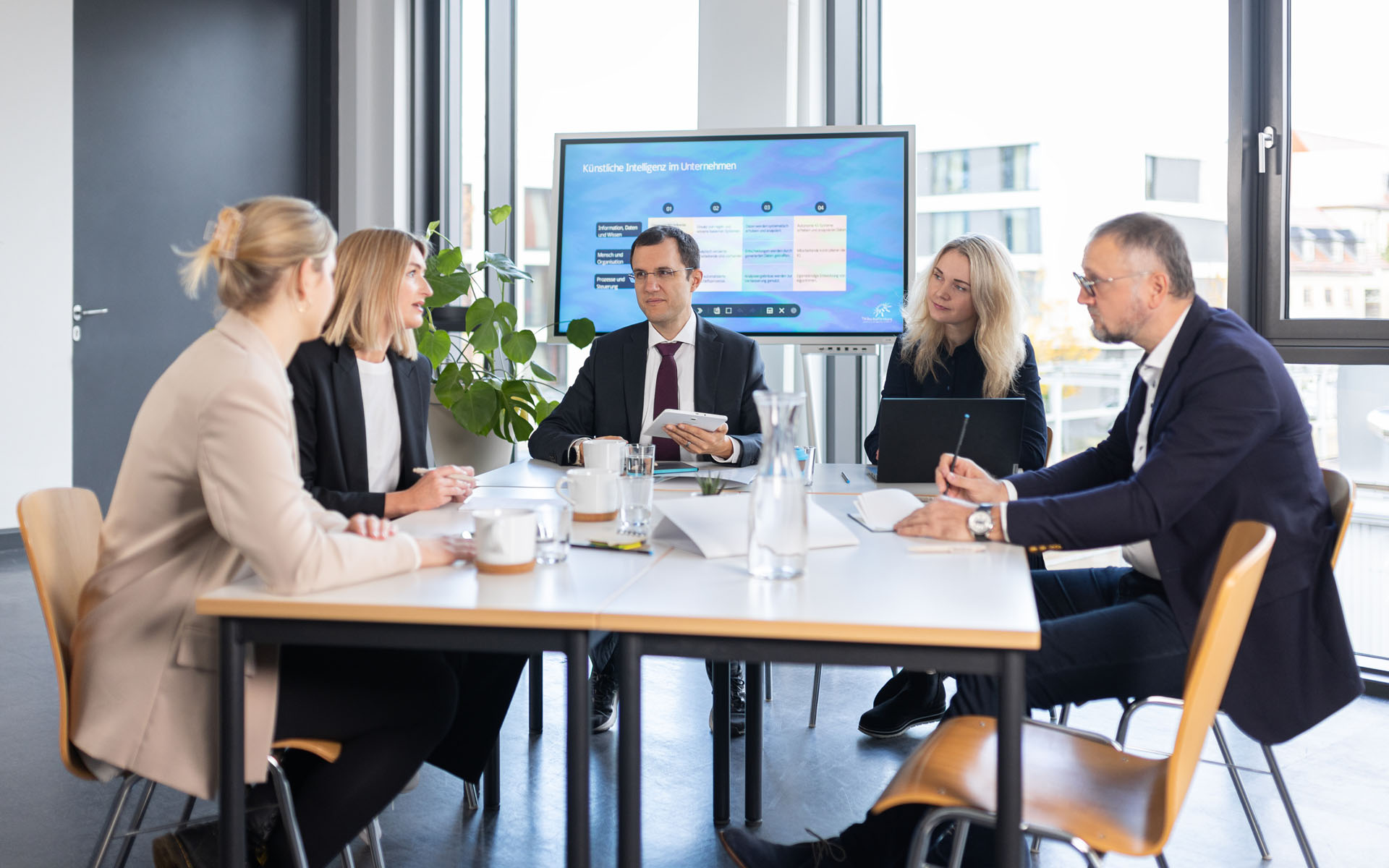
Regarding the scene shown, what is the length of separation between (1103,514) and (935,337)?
1.36 meters

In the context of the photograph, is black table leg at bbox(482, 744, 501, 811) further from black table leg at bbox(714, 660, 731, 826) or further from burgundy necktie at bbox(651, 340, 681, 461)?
burgundy necktie at bbox(651, 340, 681, 461)

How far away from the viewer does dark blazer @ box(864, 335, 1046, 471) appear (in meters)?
2.93

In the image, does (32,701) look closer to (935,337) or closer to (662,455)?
(662,455)

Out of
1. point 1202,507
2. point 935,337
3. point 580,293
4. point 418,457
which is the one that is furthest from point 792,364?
point 1202,507

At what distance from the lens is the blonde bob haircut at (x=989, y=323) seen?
2992 millimetres

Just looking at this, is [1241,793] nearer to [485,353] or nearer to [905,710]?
[905,710]

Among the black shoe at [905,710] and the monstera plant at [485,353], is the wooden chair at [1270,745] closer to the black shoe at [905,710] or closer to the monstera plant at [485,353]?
the black shoe at [905,710]

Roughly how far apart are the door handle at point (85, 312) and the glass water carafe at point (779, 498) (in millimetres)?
4515

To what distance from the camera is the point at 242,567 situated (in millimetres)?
1657

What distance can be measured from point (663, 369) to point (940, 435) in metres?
1.04

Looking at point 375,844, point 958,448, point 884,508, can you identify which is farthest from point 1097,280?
point 375,844

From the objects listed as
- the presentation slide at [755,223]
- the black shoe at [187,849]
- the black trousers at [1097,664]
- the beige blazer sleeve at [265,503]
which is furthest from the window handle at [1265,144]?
the black shoe at [187,849]

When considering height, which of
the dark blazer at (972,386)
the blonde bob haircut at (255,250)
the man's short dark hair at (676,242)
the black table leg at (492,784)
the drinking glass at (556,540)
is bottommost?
the black table leg at (492,784)

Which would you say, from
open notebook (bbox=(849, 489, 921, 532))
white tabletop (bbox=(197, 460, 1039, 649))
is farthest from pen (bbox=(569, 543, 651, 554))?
open notebook (bbox=(849, 489, 921, 532))
